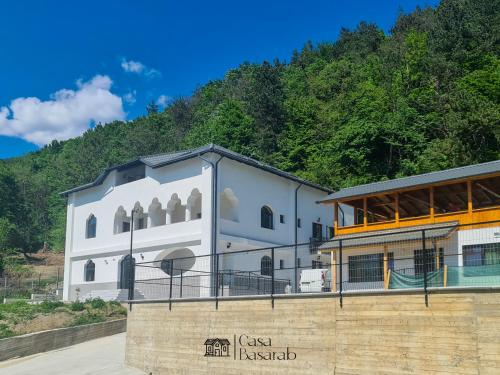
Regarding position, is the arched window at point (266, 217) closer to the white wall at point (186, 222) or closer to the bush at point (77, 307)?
the white wall at point (186, 222)

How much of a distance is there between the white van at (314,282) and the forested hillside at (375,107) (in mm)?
23042

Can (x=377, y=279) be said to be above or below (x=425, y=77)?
below

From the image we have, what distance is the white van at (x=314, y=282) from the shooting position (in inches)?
782

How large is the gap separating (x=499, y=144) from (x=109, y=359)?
100ft

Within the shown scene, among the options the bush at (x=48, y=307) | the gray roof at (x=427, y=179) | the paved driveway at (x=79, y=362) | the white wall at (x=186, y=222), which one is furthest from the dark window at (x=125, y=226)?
the gray roof at (x=427, y=179)

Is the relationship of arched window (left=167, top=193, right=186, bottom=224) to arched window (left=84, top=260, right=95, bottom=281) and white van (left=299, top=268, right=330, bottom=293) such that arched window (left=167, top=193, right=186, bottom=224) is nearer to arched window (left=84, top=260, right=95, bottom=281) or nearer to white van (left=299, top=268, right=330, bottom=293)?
arched window (left=84, top=260, right=95, bottom=281)

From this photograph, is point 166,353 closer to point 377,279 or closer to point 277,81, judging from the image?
point 377,279

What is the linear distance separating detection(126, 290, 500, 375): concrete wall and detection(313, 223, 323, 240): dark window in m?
17.5

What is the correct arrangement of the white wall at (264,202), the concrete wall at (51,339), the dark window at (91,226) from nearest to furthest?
the concrete wall at (51,339) → the white wall at (264,202) → the dark window at (91,226)

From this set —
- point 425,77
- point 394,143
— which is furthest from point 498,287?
point 425,77

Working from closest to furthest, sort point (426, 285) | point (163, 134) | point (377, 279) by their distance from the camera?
point (426, 285) → point (377, 279) → point (163, 134)

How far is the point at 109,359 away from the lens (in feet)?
74.1

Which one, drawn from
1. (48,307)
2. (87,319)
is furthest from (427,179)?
(48,307)

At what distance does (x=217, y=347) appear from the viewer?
1914cm
